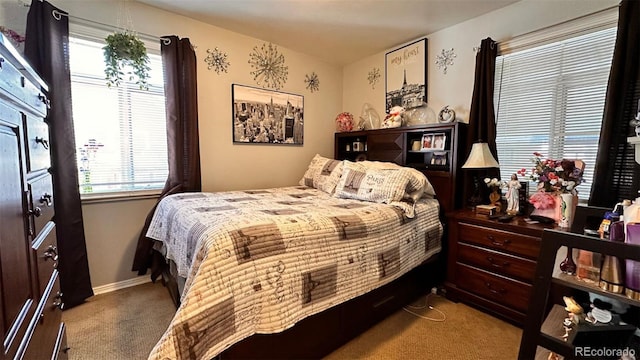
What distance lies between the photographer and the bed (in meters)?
1.19

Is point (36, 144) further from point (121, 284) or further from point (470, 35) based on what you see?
point (470, 35)

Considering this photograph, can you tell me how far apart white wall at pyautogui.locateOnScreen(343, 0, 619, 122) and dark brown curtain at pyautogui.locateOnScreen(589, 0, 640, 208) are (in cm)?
31

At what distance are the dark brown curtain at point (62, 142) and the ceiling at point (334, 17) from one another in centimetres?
75

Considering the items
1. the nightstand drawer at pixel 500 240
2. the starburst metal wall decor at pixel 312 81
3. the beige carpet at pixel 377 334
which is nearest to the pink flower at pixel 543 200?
the nightstand drawer at pixel 500 240

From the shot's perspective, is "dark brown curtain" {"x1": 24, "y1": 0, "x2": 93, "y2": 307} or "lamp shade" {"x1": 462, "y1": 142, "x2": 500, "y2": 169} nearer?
"dark brown curtain" {"x1": 24, "y1": 0, "x2": 93, "y2": 307}

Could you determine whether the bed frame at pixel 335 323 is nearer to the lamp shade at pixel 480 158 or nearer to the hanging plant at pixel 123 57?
the lamp shade at pixel 480 158

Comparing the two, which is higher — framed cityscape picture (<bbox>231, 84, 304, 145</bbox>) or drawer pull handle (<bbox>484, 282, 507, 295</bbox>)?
framed cityscape picture (<bbox>231, 84, 304, 145</bbox>)

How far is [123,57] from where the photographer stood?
2.21 meters

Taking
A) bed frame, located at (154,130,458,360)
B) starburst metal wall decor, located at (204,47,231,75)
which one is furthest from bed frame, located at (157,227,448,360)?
starburst metal wall decor, located at (204,47,231,75)

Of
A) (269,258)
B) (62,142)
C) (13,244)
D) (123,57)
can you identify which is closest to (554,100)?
(269,258)

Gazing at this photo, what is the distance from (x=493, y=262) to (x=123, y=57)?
321 centimetres

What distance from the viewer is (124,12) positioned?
2.37 metres

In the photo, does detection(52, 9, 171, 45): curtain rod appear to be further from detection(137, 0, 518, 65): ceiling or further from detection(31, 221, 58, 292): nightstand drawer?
detection(31, 221, 58, 292): nightstand drawer

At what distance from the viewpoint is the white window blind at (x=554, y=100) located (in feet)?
6.46
